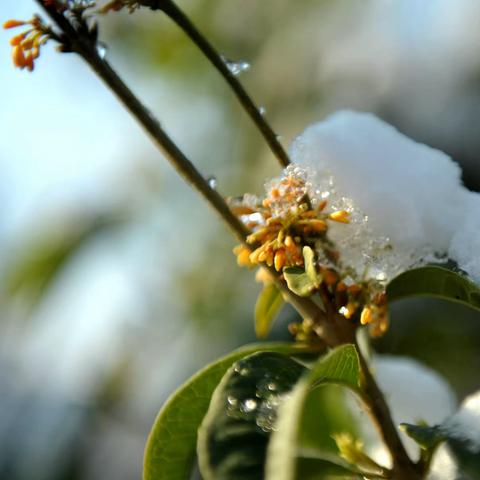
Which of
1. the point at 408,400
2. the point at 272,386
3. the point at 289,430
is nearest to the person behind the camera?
the point at 289,430

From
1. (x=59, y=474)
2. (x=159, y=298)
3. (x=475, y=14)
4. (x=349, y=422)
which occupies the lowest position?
(x=349, y=422)

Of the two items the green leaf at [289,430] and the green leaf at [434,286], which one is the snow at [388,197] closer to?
the green leaf at [434,286]

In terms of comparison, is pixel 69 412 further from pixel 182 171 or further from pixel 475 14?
pixel 182 171

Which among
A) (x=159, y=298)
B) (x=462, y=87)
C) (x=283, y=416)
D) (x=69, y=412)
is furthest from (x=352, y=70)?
(x=283, y=416)

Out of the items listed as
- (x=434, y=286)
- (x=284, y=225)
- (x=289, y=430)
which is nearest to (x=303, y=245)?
(x=284, y=225)

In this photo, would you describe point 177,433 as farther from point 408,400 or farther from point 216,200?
point 408,400

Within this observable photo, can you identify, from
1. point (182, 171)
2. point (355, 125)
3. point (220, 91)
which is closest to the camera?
point (182, 171)

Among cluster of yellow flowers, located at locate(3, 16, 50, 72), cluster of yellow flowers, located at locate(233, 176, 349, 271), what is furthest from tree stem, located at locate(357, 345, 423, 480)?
cluster of yellow flowers, located at locate(3, 16, 50, 72)

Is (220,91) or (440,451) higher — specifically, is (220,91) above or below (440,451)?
above
